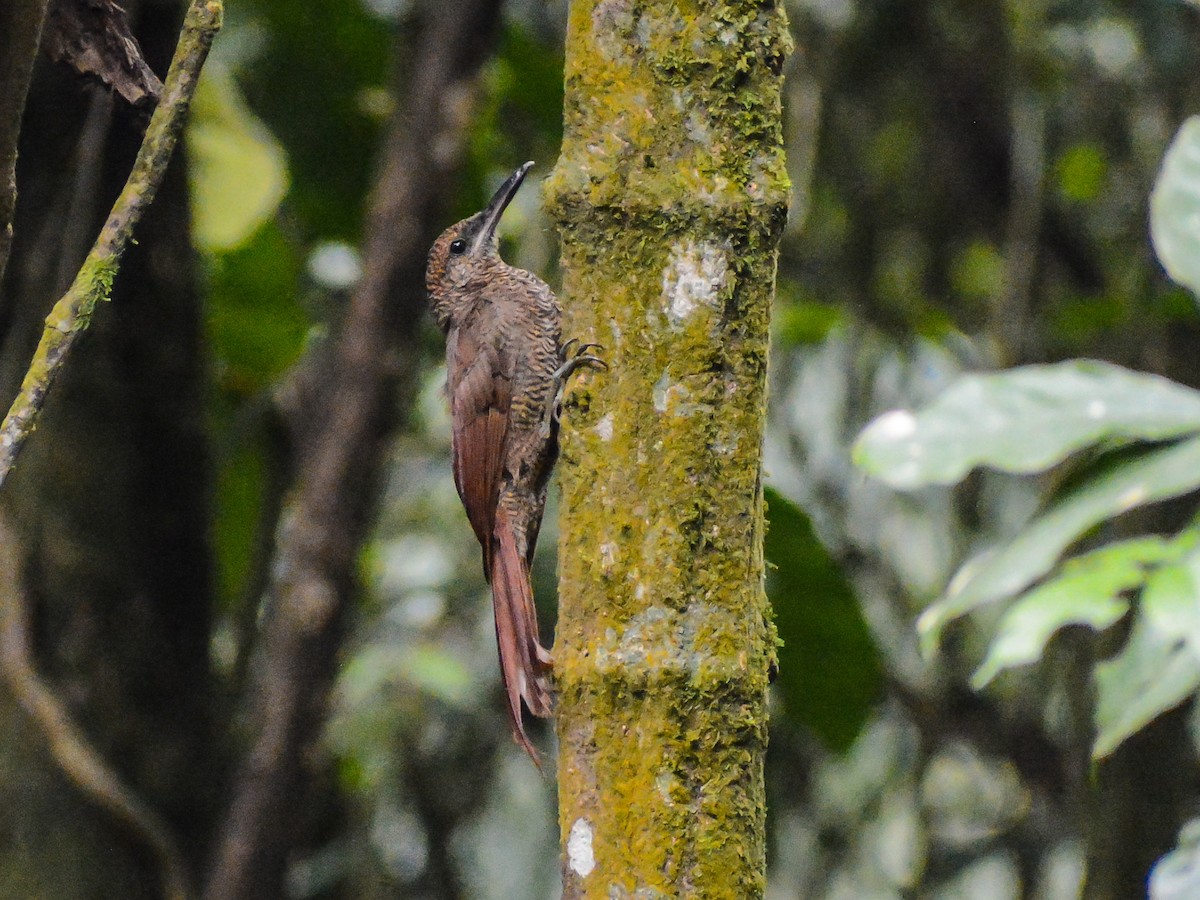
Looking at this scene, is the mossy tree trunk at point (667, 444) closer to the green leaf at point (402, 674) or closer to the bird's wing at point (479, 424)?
the bird's wing at point (479, 424)

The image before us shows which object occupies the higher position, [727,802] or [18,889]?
[727,802]

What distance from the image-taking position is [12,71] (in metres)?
1.17

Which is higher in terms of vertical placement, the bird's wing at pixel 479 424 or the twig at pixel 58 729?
the bird's wing at pixel 479 424

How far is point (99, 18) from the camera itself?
149 centimetres

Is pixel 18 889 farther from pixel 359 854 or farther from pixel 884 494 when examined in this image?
pixel 884 494

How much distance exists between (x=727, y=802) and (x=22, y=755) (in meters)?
2.02

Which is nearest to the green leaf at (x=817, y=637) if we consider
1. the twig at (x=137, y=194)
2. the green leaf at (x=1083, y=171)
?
the twig at (x=137, y=194)

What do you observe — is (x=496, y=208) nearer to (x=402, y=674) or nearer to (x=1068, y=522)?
(x=1068, y=522)

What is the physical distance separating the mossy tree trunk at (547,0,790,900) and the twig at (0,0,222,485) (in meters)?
0.44

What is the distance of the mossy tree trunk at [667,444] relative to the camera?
1.51 m

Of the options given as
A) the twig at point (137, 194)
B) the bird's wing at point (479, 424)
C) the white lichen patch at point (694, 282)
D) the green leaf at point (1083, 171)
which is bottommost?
the bird's wing at point (479, 424)

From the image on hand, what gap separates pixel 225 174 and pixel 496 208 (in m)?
0.86

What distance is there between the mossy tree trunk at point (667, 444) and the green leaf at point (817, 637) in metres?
1.72

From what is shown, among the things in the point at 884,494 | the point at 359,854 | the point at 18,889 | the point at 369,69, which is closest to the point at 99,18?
the point at 18,889
